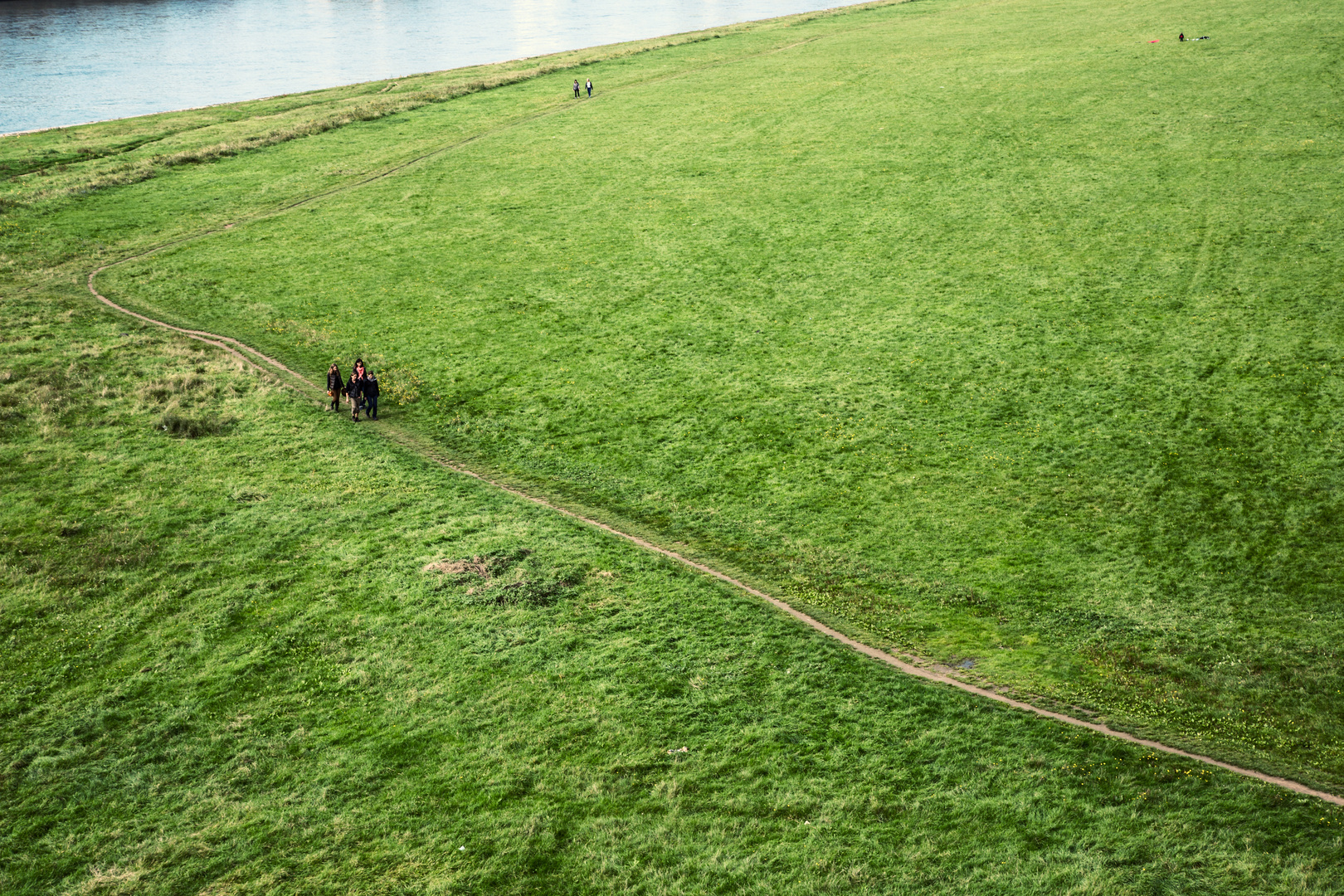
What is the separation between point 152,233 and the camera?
55.3 metres

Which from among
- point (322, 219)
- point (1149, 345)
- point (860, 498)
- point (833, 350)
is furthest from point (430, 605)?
point (322, 219)

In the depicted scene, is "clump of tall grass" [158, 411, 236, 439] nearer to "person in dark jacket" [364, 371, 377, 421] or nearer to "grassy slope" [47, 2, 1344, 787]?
"person in dark jacket" [364, 371, 377, 421]

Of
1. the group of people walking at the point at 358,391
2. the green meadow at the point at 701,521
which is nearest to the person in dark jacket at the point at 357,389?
the group of people walking at the point at 358,391

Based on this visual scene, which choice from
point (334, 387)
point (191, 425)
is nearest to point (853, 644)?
point (334, 387)

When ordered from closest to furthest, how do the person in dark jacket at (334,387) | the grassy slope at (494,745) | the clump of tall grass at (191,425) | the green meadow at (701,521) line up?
1. the grassy slope at (494,745)
2. the green meadow at (701,521)
3. the clump of tall grass at (191,425)
4. the person in dark jacket at (334,387)

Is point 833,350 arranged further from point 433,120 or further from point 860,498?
point 433,120

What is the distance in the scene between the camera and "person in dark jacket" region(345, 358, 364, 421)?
34312 mm

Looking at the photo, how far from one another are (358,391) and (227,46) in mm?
152137

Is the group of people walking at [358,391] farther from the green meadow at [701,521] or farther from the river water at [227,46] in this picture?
the river water at [227,46]

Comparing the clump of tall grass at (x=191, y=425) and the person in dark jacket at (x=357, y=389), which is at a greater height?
the person in dark jacket at (x=357, y=389)

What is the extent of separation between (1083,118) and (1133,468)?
41914 mm

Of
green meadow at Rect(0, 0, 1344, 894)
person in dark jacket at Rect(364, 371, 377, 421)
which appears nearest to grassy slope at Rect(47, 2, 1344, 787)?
green meadow at Rect(0, 0, 1344, 894)

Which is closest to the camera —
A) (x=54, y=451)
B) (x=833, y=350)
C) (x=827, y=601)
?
(x=827, y=601)

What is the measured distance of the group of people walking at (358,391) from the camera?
34344 millimetres
